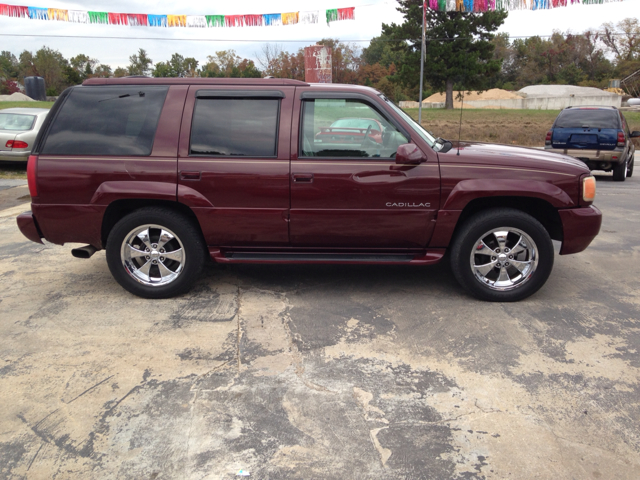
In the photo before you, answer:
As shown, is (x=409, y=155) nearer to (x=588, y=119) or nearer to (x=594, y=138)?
(x=594, y=138)

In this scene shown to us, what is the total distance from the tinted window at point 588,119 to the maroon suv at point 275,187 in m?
9.00

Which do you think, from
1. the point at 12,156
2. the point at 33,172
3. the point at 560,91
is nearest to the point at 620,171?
the point at 33,172

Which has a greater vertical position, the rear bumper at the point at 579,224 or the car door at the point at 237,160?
the car door at the point at 237,160

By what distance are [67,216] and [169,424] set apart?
2.42 metres

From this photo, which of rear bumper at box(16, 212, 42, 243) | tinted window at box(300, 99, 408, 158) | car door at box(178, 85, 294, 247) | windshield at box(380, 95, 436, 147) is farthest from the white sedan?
windshield at box(380, 95, 436, 147)

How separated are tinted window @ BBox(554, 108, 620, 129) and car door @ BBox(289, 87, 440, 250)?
962 centimetres

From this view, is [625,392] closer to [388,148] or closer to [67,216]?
[388,148]

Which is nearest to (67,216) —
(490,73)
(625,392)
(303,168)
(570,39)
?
(303,168)

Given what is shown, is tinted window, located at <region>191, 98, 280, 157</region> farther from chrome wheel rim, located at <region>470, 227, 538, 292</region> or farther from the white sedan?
the white sedan

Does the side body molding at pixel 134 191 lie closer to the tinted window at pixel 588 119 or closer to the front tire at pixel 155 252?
the front tire at pixel 155 252

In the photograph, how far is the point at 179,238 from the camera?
15.1 feet

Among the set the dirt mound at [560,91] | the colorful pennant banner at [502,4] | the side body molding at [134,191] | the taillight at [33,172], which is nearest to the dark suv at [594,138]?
the colorful pennant banner at [502,4]

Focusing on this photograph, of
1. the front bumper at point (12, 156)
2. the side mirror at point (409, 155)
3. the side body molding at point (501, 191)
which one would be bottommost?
the front bumper at point (12, 156)

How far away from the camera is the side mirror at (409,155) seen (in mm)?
4320
